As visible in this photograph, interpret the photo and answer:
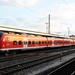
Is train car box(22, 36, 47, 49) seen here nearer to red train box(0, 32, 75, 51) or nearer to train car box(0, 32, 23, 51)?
red train box(0, 32, 75, 51)

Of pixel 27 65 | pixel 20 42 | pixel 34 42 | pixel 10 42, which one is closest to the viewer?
pixel 27 65

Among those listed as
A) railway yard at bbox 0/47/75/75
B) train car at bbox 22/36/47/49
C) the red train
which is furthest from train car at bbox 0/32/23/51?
railway yard at bbox 0/47/75/75

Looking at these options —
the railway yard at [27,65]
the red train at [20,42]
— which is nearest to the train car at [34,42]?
the red train at [20,42]

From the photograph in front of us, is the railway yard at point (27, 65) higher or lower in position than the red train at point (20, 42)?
lower

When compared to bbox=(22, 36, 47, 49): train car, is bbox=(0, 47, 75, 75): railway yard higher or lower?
lower

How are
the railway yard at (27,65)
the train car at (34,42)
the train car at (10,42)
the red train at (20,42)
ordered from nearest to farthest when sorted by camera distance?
1. the railway yard at (27,65)
2. the train car at (10,42)
3. the red train at (20,42)
4. the train car at (34,42)

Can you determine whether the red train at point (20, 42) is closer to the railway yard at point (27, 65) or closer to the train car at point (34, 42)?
the train car at point (34, 42)

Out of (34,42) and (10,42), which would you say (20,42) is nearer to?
(10,42)

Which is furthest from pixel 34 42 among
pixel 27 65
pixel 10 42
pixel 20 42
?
pixel 27 65

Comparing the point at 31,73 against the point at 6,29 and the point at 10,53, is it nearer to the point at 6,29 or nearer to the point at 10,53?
the point at 10,53

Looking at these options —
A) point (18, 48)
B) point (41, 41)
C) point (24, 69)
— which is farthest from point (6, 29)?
point (24, 69)

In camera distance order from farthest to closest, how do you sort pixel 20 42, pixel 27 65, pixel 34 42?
pixel 34 42
pixel 20 42
pixel 27 65

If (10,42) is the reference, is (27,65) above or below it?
below

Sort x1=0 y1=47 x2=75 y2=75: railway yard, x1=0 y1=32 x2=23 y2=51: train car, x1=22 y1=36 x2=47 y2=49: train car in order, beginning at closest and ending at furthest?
x1=0 y1=47 x2=75 y2=75: railway yard, x1=0 y1=32 x2=23 y2=51: train car, x1=22 y1=36 x2=47 y2=49: train car
